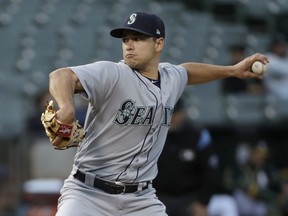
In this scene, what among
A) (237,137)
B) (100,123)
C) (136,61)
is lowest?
(237,137)

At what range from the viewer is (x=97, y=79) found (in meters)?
4.09

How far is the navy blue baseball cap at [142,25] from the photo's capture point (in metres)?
4.37

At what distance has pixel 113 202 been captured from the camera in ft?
14.3

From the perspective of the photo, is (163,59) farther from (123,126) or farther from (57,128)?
(57,128)

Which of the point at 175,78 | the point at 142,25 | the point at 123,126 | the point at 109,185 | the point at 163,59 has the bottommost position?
the point at 163,59

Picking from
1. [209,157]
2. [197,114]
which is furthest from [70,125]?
[197,114]

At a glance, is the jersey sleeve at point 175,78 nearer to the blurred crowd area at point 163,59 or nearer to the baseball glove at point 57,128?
the baseball glove at point 57,128

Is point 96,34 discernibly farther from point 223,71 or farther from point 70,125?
point 70,125

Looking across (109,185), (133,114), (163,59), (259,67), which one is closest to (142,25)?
(133,114)

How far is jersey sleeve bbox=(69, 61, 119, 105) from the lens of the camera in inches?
159

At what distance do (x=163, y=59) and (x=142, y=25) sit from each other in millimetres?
6171

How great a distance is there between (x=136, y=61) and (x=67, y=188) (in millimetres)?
731

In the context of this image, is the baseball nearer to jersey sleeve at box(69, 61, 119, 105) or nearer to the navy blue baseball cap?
the navy blue baseball cap

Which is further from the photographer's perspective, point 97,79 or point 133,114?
point 133,114
